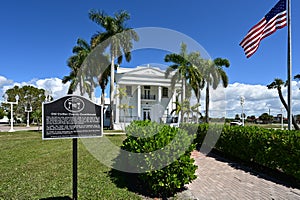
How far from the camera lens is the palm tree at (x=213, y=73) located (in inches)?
977

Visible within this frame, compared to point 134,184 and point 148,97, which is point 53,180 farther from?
point 148,97

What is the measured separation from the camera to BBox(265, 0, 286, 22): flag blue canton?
752 cm

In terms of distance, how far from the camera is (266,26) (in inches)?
305

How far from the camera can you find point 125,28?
22891 mm

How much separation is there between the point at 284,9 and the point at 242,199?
710 cm

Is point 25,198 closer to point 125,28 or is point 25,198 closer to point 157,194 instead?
point 157,194

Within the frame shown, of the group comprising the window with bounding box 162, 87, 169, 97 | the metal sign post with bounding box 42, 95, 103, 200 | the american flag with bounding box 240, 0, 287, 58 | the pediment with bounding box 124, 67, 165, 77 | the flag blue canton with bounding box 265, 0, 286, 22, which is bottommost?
the metal sign post with bounding box 42, 95, 103, 200

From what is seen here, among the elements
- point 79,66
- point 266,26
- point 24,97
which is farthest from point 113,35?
point 24,97

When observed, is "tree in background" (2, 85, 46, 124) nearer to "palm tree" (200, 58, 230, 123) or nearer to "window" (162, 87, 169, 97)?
"window" (162, 87, 169, 97)

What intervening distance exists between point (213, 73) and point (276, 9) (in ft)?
57.6

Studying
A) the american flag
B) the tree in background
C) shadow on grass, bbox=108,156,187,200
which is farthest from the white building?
the tree in background

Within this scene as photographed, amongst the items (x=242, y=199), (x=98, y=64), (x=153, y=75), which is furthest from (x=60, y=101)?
(x=153, y=75)

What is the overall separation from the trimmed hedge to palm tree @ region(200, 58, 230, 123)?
1742 cm

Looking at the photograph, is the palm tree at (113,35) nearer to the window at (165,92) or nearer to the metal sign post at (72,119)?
the window at (165,92)
